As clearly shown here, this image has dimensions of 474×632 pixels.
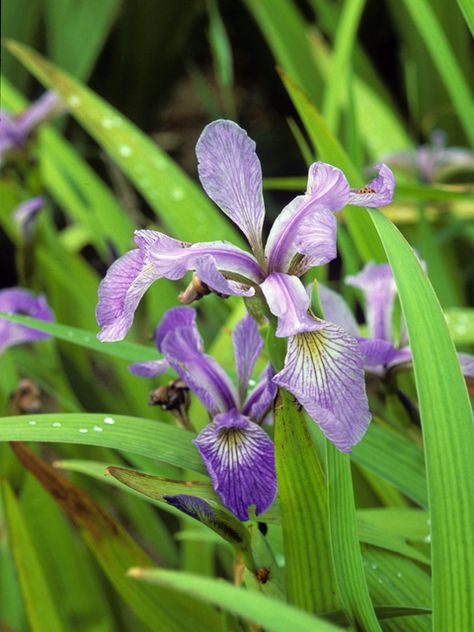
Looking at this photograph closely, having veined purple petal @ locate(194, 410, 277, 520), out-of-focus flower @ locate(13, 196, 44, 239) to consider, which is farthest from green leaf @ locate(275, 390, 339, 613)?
out-of-focus flower @ locate(13, 196, 44, 239)

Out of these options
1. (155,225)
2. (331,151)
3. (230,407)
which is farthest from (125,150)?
(230,407)

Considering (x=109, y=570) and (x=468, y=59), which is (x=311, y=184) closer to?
(x=109, y=570)

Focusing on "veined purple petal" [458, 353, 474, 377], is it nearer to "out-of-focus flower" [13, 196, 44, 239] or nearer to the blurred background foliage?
the blurred background foliage

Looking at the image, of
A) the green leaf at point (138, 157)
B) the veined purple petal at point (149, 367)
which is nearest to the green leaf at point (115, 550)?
the veined purple petal at point (149, 367)

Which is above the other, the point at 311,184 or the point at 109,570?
the point at 311,184

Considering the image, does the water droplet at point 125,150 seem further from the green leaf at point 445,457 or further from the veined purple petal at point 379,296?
the green leaf at point 445,457

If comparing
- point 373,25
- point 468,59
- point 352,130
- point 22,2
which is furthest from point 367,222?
point 373,25

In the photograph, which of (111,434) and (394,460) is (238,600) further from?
(394,460)
